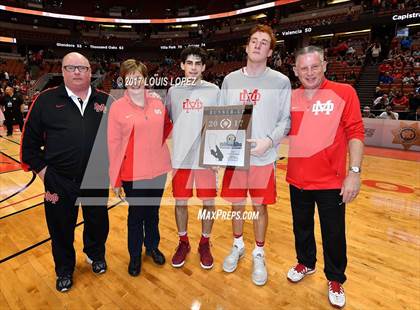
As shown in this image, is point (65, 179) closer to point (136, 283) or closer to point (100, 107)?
point (100, 107)

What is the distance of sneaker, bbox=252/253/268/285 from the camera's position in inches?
103

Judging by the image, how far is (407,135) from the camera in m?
8.90

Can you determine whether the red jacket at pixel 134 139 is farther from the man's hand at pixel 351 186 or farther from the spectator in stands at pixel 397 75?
the spectator in stands at pixel 397 75

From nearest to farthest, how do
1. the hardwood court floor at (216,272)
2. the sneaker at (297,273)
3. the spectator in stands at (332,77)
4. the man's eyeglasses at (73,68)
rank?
the man's eyeglasses at (73,68) → the hardwood court floor at (216,272) → the sneaker at (297,273) → the spectator in stands at (332,77)

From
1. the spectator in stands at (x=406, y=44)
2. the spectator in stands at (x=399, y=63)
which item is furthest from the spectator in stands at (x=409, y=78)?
the spectator in stands at (x=406, y=44)

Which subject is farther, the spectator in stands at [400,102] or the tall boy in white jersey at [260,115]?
the spectator in stands at [400,102]

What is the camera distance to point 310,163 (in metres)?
2.30

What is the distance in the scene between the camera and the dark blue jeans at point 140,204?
2.55 m

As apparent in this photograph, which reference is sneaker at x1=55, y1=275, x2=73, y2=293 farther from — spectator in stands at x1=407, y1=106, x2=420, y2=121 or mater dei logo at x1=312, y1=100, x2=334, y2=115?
spectator in stands at x1=407, y1=106, x2=420, y2=121

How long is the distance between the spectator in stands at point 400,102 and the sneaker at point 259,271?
11.8 meters

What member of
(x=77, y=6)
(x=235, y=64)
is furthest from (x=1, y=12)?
(x=235, y=64)

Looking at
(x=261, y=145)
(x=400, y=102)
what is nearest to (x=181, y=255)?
(x=261, y=145)

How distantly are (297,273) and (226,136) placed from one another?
4.85 feet

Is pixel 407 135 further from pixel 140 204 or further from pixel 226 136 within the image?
pixel 140 204
